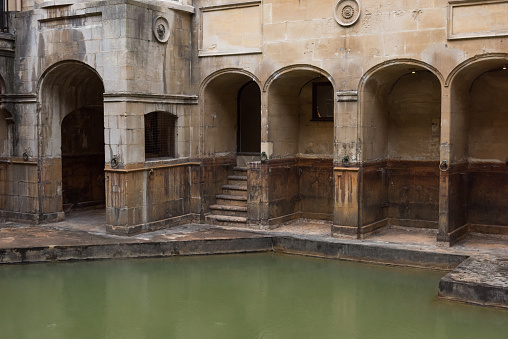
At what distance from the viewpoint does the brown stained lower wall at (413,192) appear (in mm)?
13578

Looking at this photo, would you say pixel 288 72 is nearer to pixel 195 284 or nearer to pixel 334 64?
pixel 334 64

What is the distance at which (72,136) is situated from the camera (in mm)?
16172

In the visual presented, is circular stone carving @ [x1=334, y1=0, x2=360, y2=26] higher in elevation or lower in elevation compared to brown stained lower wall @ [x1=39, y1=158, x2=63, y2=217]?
higher

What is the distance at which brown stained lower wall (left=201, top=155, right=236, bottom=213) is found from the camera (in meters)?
14.8

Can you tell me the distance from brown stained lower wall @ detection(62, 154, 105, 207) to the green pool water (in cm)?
439

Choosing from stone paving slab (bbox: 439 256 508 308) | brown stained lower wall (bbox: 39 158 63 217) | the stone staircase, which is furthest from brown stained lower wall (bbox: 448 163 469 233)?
brown stained lower wall (bbox: 39 158 63 217)

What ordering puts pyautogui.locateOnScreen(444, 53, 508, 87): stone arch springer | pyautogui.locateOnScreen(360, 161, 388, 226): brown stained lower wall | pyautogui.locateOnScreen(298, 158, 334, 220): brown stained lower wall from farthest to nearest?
pyautogui.locateOnScreen(298, 158, 334, 220): brown stained lower wall < pyautogui.locateOnScreen(360, 161, 388, 226): brown stained lower wall < pyautogui.locateOnScreen(444, 53, 508, 87): stone arch springer

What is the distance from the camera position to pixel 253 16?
13.8m

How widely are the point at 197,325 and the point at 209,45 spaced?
24.0 feet

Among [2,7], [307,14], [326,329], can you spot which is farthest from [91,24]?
[326,329]

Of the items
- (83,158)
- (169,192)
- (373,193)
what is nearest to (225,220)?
(169,192)

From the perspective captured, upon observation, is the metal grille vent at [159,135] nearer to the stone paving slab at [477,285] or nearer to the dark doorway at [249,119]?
the dark doorway at [249,119]

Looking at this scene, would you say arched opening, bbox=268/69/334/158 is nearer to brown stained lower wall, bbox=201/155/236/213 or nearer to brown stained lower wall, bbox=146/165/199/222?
brown stained lower wall, bbox=201/155/236/213

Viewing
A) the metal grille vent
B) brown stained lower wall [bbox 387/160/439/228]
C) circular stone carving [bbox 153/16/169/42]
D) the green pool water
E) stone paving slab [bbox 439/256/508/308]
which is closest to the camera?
the green pool water
